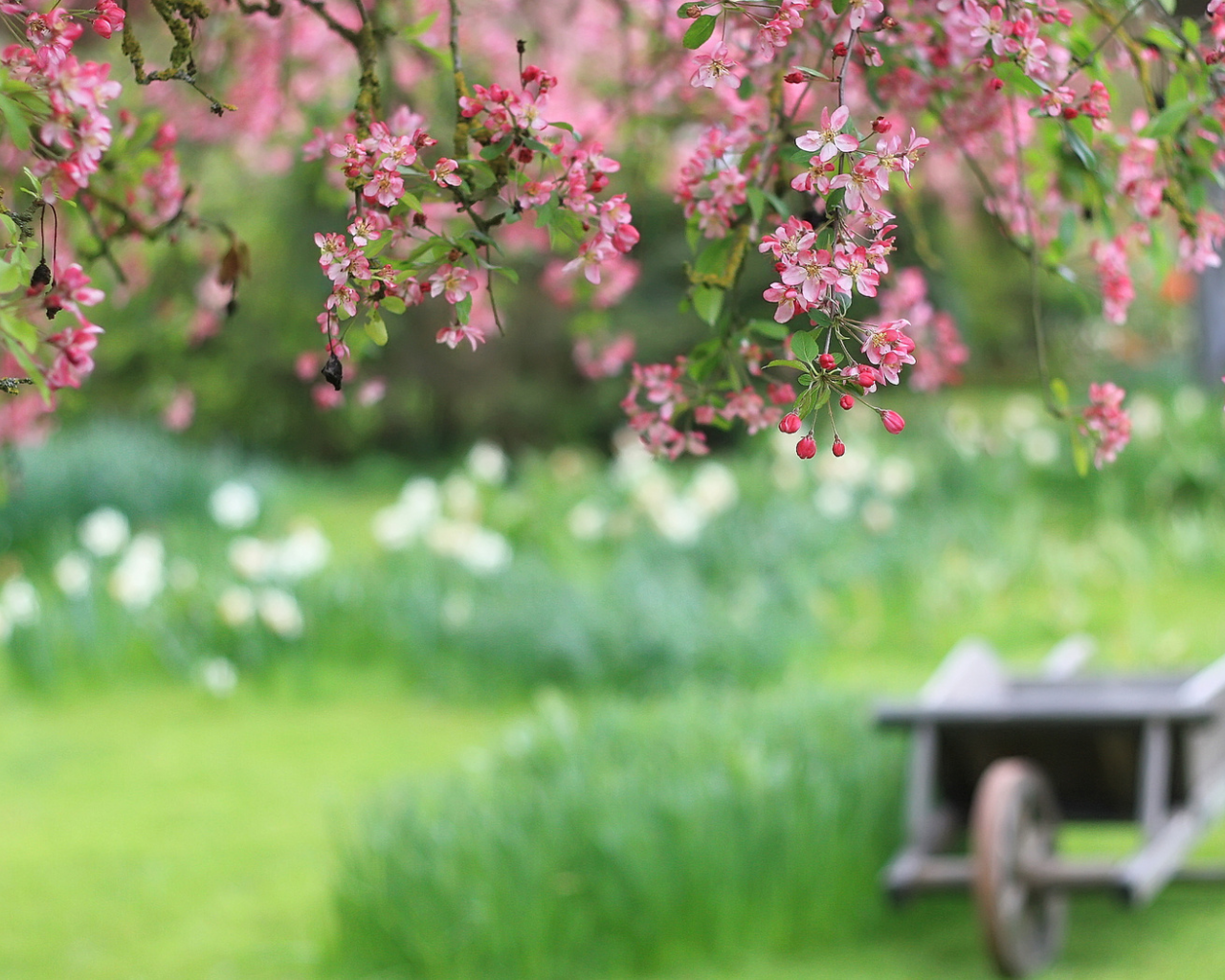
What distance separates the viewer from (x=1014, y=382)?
50.6ft

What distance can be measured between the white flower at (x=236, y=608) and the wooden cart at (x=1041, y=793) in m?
2.90

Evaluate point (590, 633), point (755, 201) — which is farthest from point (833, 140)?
point (590, 633)

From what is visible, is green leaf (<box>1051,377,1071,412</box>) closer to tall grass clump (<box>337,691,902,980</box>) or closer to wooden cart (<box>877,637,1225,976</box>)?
wooden cart (<box>877,637,1225,976</box>)

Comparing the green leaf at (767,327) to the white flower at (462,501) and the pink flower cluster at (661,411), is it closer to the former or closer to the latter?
the pink flower cluster at (661,411)

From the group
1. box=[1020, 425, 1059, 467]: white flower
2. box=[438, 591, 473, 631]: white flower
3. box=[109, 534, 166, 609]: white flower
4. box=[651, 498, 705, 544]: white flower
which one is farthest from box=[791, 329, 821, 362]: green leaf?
box=[1020, 425, 1059, 467]: white flower

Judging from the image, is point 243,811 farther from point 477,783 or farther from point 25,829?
point 477,783

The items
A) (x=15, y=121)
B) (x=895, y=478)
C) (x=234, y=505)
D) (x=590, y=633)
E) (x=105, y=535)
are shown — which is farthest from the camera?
(x=895, y=478)

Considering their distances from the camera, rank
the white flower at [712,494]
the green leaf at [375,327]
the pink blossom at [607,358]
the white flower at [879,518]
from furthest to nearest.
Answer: the white flower at [879,518] → the white flower at [712,494] → the pink blossom at [607,358] → the green leaf at [375,327]

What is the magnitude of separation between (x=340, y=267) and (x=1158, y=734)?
2.38 m

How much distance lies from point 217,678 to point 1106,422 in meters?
4.32

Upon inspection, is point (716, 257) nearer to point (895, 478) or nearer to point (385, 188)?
point (385, 188)

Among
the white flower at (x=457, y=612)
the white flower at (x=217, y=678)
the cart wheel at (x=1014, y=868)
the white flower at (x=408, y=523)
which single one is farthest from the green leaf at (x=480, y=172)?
the white flower at (x=408, y=523)

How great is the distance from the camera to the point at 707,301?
179 centimetres

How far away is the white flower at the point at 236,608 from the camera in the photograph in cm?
559
